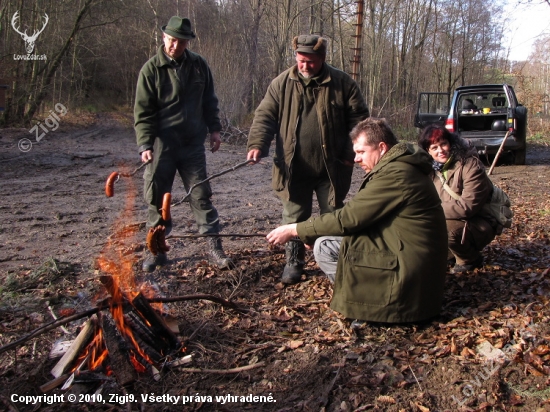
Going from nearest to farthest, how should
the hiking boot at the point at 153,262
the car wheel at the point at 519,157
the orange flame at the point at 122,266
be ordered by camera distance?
the orange flame at the point at 122,266 < the hiking boot at the point at 153,262 < the car wheel at the point at 519,157

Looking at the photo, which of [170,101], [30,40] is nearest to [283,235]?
[170,101]

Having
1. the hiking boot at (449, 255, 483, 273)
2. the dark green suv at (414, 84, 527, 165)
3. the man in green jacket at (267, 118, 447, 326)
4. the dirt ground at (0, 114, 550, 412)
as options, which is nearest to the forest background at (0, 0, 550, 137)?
the dark green suv at (414, 84, 527, 165)

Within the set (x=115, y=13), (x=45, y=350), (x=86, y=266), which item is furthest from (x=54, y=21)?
(x=45, y=350)

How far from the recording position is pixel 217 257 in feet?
15.7

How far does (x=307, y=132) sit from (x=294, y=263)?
1185 mm

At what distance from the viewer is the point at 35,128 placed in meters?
14.5

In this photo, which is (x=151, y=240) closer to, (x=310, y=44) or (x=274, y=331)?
(x=274, y=331)

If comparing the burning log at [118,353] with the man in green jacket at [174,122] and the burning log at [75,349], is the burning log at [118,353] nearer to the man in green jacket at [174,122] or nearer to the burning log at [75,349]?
the burning log at [75,349]

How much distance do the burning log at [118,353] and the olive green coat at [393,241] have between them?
1407mm

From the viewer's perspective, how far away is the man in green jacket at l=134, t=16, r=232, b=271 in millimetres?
4555

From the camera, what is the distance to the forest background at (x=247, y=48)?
16.4 m

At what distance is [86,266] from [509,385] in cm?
368

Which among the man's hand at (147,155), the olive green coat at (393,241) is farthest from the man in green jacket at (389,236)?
the man's hand at (147,155)

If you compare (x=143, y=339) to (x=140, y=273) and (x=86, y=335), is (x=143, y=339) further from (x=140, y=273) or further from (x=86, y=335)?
(x=140, y=273)
